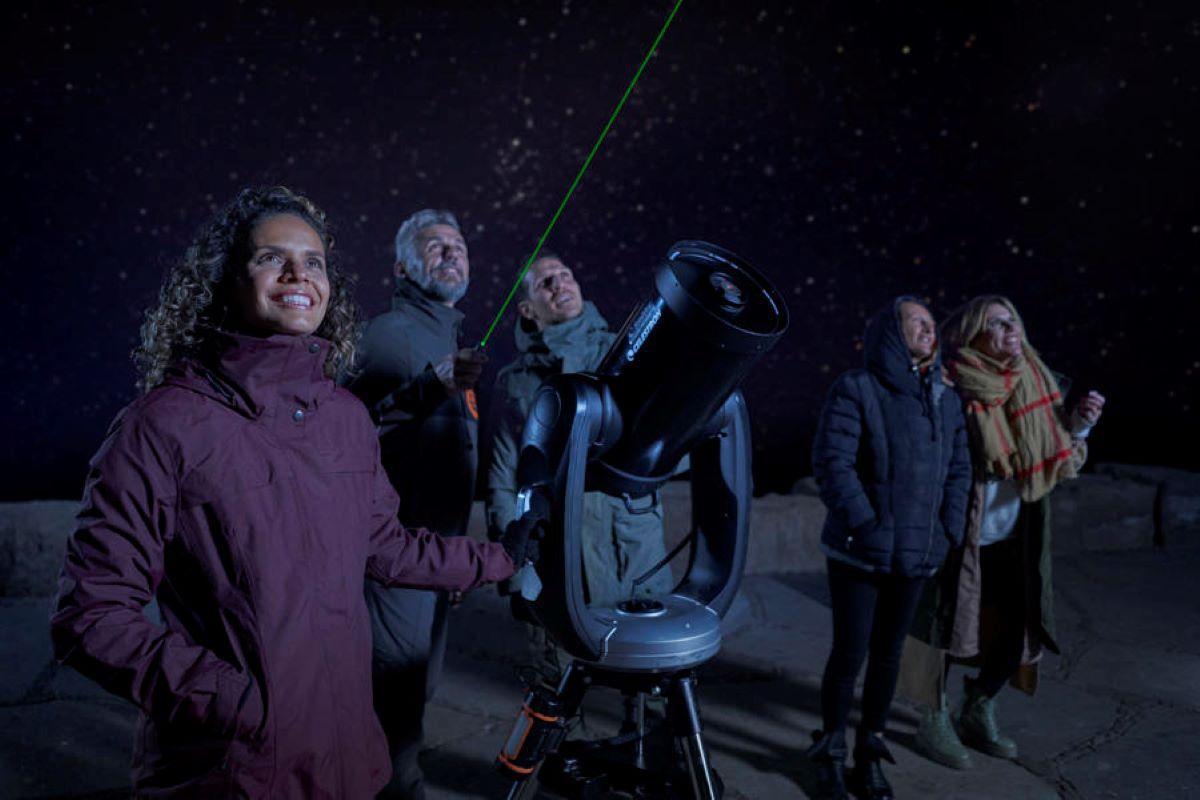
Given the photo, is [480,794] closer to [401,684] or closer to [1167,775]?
[401,684]

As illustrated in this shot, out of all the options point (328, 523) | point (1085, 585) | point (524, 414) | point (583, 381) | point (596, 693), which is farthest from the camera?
point (1085, 585)

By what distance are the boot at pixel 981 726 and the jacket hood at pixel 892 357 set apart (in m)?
1.31

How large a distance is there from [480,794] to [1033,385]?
259 centimetres

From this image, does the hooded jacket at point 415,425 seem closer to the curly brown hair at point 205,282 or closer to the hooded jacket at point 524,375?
the hooded jacket at point 524,375

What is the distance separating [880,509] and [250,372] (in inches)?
85.6

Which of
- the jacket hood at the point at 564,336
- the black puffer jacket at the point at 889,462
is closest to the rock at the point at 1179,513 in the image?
the black puffer jacket at the point at 889,462

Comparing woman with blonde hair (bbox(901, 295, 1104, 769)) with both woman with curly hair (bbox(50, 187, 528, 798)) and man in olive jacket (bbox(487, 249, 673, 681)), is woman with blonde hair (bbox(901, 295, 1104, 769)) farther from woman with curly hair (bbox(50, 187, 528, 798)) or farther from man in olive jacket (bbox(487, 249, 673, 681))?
woman with curly hair (bbox(50, 187, 528, 798))

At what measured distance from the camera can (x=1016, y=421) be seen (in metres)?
3.26

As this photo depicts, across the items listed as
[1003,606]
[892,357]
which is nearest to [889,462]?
[892,357]

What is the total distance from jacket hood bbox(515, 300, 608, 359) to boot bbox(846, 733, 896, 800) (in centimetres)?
171

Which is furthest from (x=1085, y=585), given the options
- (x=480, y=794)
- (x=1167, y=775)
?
(x=480, y=794)

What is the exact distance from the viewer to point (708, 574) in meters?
1.94

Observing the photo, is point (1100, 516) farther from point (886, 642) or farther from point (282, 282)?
point (282, 282)

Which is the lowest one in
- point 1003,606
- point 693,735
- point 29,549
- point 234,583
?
point 29,549
